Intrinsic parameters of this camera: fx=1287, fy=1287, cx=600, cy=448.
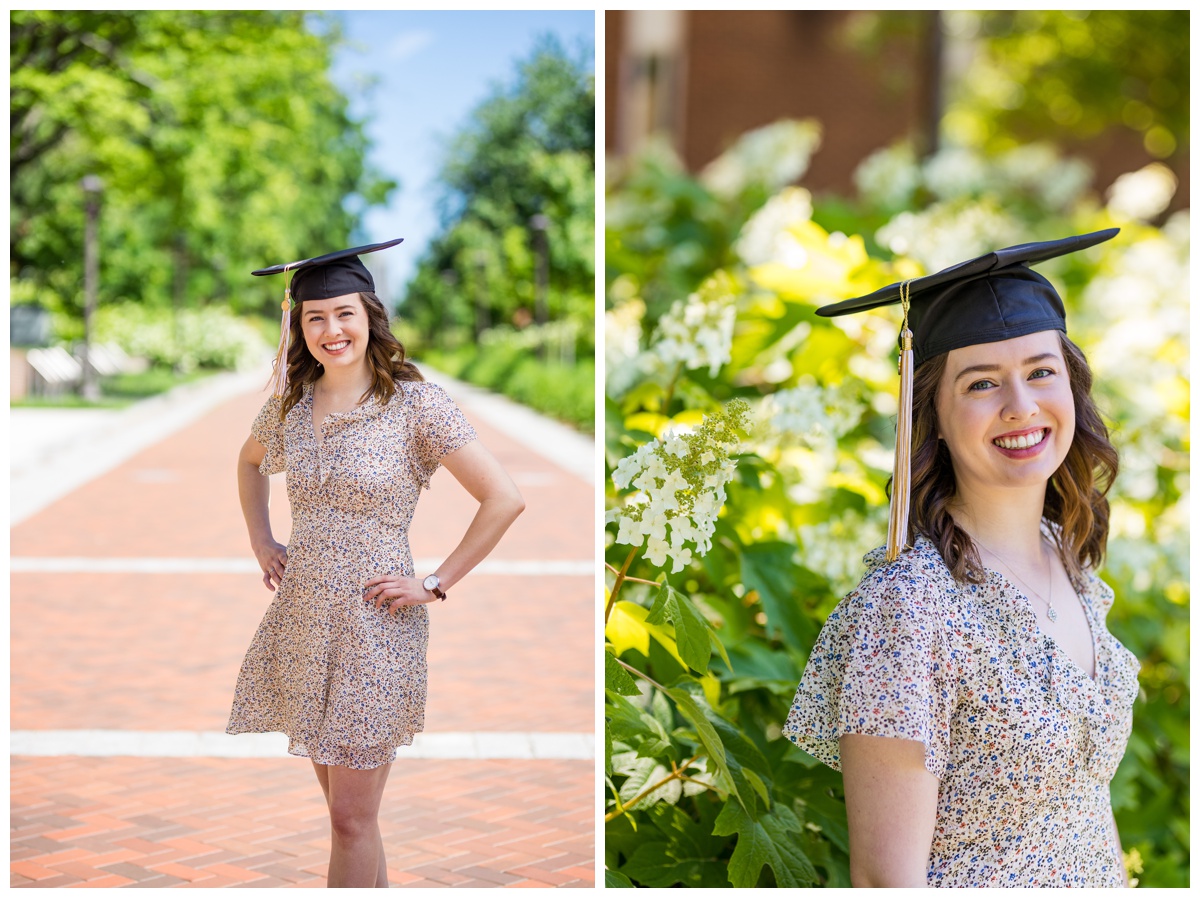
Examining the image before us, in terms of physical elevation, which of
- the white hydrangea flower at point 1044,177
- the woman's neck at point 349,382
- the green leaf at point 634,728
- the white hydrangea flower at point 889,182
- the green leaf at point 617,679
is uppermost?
the white hydrangea flower at point 1044,177

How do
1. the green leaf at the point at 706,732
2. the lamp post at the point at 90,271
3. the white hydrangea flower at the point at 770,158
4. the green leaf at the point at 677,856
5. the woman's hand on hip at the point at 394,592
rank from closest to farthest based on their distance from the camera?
the green leaf at the point at 706,732 → the woman's hand on hip at the point at 394,592 → the green leaf at the point at 677,856 → the white hydrangea flower at the point at 770,158 → the lamp post at the point at 90,271

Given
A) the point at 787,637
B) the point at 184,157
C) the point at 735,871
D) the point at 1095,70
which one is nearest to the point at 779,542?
the point at 787,637

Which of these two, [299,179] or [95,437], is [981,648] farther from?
[299,179]

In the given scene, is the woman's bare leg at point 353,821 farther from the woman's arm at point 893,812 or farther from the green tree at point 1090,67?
the green tree at point 1090,67

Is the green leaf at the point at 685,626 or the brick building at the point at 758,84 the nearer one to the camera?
the green leaf at the point at 685,626

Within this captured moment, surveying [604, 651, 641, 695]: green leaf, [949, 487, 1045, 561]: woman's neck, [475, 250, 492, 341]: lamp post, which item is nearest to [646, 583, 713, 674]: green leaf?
[604, 651, 641, 695]: green leaf

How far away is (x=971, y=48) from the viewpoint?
72.2 feet

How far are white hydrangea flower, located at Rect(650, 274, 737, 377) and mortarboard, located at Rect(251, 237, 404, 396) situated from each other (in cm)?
85

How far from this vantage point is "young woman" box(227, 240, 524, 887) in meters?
2.39

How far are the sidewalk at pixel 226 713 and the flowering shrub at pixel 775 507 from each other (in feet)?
1.97

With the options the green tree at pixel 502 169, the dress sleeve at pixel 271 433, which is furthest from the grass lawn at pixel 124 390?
the dress sleeve at pixel 271 433

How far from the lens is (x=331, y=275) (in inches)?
95.4

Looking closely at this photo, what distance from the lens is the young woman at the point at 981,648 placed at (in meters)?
1.94

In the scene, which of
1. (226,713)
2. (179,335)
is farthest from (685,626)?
(179,335)
